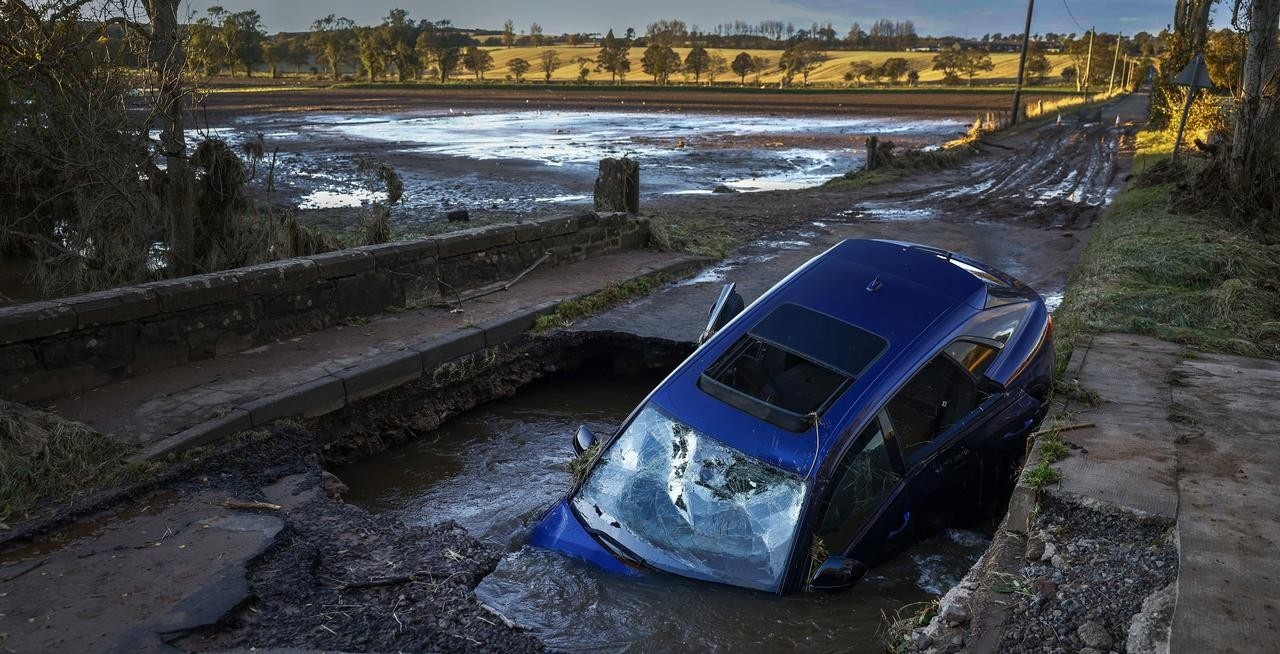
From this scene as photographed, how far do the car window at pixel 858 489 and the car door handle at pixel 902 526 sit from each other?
0.24 metres

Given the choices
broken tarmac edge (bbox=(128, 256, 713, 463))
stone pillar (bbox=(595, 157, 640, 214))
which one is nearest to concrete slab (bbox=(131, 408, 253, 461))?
broken tarmac edge (bbox=(128, 256, 713, 463))

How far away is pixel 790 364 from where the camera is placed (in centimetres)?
564

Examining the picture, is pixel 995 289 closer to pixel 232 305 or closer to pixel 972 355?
pixel 972 355

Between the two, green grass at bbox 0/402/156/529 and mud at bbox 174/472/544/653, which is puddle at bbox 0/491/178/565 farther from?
mud at bbox 174/472/544/653

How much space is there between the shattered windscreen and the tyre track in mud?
12843 mm

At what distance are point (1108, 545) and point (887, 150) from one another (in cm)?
2098

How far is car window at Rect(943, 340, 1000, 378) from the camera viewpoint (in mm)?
5383

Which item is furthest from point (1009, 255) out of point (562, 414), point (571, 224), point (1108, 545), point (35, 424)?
point (35, 424)

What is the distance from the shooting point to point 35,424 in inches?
225

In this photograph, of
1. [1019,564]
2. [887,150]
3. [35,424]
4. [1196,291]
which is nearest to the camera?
[1019,564]

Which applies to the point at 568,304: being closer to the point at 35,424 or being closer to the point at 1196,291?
the point at 35,424

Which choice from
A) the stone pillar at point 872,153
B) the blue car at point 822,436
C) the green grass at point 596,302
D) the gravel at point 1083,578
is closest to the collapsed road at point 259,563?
the blue car at point 822,436

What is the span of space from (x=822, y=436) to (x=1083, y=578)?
1.37 metres

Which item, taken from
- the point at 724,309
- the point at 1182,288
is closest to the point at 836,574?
the point at 724,309
